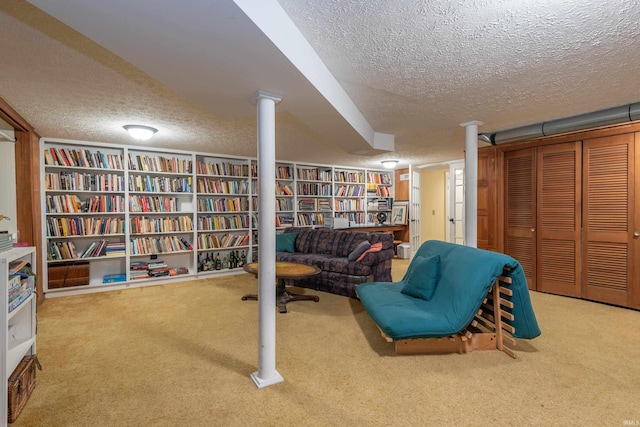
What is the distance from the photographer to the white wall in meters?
3.16

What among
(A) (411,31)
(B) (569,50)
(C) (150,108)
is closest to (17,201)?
(C) (150,108)

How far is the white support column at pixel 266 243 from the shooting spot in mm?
1910

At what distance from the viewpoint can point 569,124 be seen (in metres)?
3.14

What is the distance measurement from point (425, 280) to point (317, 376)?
123 centimetres

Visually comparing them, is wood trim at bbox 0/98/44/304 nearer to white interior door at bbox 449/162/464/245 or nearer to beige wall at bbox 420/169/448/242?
white interior door at bbox 449/162/464/245

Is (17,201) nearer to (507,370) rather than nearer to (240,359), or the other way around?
(240,359)

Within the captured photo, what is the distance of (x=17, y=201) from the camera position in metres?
3.30

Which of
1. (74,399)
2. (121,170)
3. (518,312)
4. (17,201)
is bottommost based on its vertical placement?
(74,399)

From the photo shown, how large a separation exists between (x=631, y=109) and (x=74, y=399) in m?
4.85

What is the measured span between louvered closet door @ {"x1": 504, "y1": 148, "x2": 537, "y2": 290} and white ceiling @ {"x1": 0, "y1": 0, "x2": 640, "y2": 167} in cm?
80

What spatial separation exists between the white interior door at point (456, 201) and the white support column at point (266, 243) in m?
4.79

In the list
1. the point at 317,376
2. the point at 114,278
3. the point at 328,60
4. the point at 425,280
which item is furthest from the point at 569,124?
the point at 114,278

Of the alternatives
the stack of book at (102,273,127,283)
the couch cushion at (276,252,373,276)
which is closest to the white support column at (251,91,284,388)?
the couch cushion at (276,252,373,276)

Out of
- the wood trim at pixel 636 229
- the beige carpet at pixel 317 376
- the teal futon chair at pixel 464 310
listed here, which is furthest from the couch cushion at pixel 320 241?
the wood trim at pixel 636 229
